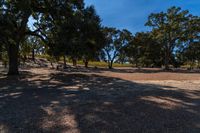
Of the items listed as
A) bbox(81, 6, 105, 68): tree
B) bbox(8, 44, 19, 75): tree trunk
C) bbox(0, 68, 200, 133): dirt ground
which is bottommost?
bbox(0, 68, 200, 133): dirt ground

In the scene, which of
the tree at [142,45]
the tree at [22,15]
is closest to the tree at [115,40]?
the tree at [142,45]

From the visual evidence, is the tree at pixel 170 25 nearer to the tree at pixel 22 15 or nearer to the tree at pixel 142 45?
the tree at pixel 142 45

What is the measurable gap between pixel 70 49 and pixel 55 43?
156cm

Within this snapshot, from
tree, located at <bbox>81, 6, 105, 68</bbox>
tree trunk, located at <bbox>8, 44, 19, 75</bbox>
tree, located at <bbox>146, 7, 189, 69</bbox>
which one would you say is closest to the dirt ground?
tree, located at <bbox>81, 6, 105, 68</bbox>

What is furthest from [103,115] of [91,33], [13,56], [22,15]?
[13,56]

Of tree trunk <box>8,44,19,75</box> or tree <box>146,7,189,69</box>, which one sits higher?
tree <box>146,7,189,69</box>

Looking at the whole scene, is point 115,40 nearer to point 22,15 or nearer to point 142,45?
point 142,45

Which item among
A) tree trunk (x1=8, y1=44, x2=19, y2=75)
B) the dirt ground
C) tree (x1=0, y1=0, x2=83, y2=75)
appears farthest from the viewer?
tree trunk (x1=8, y1=44, x2=19, y2=75)

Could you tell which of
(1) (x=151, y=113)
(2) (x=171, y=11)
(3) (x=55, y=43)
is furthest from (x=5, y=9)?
(2) (x=171, y=11)

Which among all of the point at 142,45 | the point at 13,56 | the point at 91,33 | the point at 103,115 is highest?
the point at 142,45

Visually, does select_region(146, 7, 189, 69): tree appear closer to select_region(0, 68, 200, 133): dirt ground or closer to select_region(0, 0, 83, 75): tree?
select_region(0, 0, 83, 75): tree

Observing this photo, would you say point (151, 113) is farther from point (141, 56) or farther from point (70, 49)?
point (141, 56)

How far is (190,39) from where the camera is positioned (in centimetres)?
3656

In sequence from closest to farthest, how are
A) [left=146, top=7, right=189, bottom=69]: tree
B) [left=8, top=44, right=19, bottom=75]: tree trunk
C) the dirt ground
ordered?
the dirt ground, [left=8, top=44, right=19, bottom=75]: tree trunk, [left=146, top=7, right=189, bottom=69]: tree
